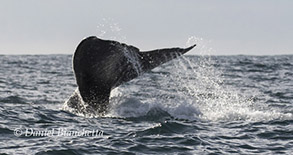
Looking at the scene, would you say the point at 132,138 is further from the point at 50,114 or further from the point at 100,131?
the point at 50,114

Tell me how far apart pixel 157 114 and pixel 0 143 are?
4.21 m

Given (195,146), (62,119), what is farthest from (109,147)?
(62,119)

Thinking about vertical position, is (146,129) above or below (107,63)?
below

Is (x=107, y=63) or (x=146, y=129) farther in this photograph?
(x=146, y=129)

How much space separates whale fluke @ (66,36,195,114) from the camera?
934 cm

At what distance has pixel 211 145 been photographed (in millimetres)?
9016

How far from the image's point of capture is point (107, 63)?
383 inches

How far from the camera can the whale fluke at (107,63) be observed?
9344 mm

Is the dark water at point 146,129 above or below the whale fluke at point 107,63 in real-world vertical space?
below

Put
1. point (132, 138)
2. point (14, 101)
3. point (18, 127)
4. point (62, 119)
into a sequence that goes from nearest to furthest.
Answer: point (132, 138) → point (18, 127) → point (62, 119) → point (14, 101)

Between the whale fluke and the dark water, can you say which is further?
the whale fluke

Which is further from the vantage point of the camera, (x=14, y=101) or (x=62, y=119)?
(x=14, y=101)

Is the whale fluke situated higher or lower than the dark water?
higher

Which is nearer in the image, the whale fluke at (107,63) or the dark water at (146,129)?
the dark water at (146,129)
